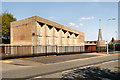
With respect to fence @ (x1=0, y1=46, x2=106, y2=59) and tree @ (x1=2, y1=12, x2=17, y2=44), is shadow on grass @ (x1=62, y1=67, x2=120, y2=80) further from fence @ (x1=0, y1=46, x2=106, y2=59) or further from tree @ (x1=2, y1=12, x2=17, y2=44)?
tree @ (x1=2, y1=12, x2=17, y2=44)

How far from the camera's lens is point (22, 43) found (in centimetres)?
2380

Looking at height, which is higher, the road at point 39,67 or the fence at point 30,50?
the fence at point 30,50

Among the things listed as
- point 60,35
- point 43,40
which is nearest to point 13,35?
point 43,40

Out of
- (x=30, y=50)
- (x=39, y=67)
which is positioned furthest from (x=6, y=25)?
(x=39, y=67)

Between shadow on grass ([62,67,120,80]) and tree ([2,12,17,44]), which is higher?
tree ([2,12,17,44])

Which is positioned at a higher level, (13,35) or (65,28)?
(65,28)

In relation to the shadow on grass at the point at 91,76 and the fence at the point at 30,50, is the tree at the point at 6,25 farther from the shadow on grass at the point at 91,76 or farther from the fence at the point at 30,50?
the shadow on grass at the point at 91,76

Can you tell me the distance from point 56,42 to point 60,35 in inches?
97.4

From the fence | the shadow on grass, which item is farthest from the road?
the fence

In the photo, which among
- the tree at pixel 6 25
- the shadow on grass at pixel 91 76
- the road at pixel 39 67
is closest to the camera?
the shadow on grass at pixel 91 76

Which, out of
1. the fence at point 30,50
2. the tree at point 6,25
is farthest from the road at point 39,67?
the tree at point 6,25

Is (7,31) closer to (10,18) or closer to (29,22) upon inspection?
(10,18)

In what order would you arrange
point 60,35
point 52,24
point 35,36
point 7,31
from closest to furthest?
point 35,36 < point 52,24 < point 60,35 < point 7,31

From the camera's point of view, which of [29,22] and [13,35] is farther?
[13,35]
